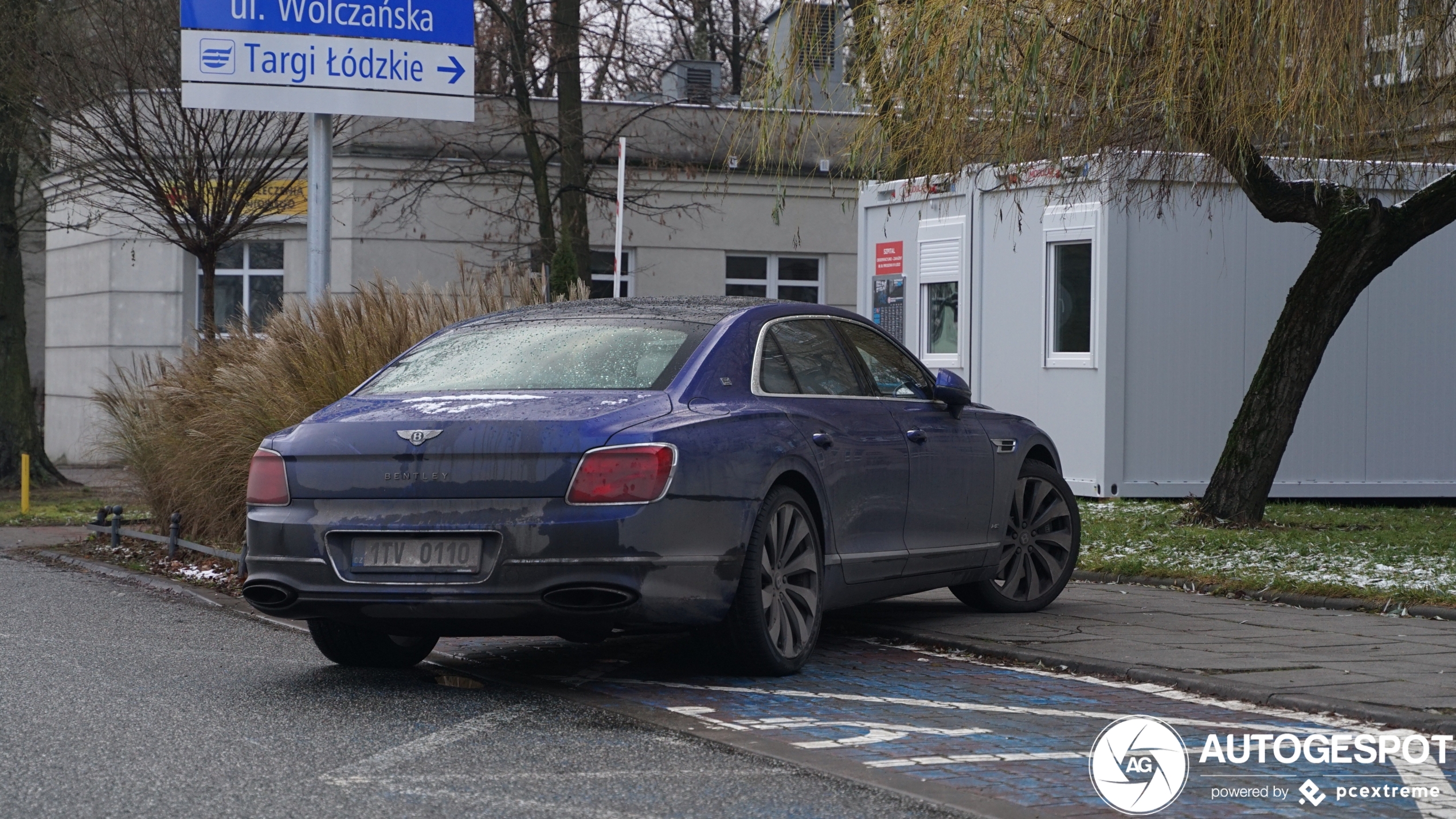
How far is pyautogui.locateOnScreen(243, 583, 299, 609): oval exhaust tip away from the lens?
660 centimetres

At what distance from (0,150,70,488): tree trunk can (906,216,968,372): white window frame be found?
1025 cm

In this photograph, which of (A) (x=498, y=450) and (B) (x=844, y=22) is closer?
(A) (x=498, y=450)

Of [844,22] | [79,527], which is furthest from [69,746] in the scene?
[79,527]

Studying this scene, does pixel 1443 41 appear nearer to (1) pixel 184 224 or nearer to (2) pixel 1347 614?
(2) pixel 1347 614

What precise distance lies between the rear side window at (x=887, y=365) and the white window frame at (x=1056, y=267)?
6.89 metres

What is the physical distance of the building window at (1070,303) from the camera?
15648 mm

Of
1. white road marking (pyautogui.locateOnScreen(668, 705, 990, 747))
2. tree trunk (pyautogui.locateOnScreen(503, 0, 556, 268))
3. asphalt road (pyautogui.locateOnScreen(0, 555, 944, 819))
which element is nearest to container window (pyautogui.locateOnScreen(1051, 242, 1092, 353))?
tree trunk (pyautogui.locateOnScreen(503, 0, 556, 268))

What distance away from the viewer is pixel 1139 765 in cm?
533

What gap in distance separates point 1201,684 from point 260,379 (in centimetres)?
645

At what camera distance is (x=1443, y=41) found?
405 inches

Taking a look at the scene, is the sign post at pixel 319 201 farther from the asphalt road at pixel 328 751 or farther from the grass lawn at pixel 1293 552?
the grass lawn at pixel 1293 552

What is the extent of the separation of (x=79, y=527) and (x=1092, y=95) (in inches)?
388

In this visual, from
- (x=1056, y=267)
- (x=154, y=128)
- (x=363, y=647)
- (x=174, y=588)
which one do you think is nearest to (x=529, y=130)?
(x=154, y=128)

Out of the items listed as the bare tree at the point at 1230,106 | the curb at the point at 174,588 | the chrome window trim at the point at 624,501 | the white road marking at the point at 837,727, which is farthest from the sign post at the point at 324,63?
the white road marking at the point at 837,727
